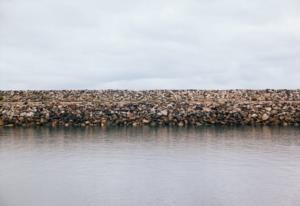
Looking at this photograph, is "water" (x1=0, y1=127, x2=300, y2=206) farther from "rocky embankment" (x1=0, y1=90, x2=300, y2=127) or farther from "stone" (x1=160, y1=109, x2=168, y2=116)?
"stone" (x1=160, y1=109, x2=168, y2=116)

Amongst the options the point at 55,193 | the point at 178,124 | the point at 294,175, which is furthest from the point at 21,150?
the point at 178,124

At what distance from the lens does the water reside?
370 inches

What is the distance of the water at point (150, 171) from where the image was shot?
9.40m

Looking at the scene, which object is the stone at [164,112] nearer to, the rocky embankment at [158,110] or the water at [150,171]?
the rocky embankment at [158,110]

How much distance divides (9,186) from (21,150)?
19.2 feet

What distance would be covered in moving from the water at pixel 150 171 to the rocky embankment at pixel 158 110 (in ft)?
27.7

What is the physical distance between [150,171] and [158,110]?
16.9 metres

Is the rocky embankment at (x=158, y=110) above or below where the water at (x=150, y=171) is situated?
above

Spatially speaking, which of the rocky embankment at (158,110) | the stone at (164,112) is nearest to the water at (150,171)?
the rocky embankment at (158,110)

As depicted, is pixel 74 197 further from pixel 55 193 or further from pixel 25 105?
pixel 25 105

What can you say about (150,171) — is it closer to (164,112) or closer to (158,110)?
(164,112)

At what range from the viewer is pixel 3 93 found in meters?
34.8

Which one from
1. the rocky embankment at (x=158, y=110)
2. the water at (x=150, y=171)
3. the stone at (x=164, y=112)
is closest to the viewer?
the water at (x=150, y=171)

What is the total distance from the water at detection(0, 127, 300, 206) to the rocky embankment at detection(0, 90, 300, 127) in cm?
844
